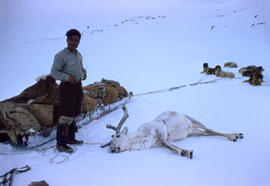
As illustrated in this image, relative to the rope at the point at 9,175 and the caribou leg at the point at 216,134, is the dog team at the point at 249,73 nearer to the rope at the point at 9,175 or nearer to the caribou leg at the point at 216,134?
the caribou leg at the point at 216,134

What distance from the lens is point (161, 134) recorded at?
4.16 m

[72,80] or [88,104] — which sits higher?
[72,80]

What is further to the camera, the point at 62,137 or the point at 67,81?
the point at 62,137

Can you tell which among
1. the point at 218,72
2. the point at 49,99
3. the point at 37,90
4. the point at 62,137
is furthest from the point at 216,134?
the point at 218,72

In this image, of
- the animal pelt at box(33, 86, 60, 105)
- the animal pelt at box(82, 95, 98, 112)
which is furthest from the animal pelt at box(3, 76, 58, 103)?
the animal pelt at box(82, 95, 98, 112)

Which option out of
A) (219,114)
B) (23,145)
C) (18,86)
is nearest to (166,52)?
(18,86)

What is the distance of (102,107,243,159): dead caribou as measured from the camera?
3.99m

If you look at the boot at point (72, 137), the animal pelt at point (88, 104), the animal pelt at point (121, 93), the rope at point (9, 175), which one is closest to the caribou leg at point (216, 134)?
the boot at point (72, 137)

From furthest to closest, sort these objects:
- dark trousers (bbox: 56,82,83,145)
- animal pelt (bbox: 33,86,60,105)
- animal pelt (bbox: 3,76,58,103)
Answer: animal pelt (bbox: 3,76,58,103)
animal pelt (bbox: 33,86,60,105)
dark trousers (bbox: 56,82,83,145)

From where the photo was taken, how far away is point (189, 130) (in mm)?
4617

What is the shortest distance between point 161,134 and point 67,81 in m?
1.82

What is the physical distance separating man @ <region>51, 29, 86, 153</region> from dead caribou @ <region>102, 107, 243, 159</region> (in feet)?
2.37

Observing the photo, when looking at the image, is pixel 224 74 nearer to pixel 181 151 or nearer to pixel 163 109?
pixel 163 109

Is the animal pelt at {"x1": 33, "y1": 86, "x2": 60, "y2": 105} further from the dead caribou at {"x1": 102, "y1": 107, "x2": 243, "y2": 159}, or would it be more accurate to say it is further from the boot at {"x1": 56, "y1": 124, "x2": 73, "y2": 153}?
the dead caribou at {"x1": 102, "y1": 107, "x2": 243, "y2": 159}
